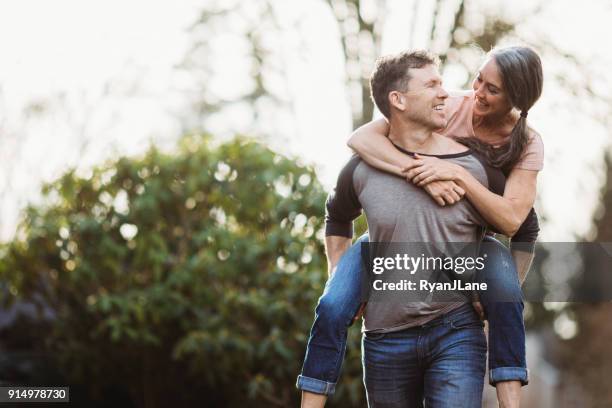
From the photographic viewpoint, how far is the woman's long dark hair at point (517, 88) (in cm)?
315

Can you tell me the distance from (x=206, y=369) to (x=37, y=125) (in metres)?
8.24

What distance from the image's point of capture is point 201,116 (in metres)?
15.4

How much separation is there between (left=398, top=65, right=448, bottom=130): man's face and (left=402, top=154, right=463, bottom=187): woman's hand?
0.43 feet

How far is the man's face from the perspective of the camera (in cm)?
317

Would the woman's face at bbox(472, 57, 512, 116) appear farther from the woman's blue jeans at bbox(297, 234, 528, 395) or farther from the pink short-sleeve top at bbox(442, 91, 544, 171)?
the woman's blue jeans at bbox(297, 234, 528, 395)

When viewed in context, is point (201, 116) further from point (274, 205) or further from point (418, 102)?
point (418, 102)

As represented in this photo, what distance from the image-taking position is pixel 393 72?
324 cm

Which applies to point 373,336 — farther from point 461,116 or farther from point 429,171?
point 461,116

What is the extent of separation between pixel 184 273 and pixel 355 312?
3.53 m

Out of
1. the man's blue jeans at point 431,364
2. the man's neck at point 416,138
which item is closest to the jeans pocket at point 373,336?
the man's blue jeans at point 431,364

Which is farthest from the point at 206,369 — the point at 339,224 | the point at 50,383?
the point at 339,224

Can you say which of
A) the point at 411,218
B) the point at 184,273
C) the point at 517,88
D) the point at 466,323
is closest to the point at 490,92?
the point at 517,88

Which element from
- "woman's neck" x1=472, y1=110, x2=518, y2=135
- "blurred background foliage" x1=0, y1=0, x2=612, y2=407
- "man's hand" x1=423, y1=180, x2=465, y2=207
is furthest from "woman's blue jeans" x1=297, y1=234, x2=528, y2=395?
"blurred background foliage" x1=0, y1=0, x2=612, y2=407

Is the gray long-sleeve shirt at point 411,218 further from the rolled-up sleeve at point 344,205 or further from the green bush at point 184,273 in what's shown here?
the green bush at point 184,273
